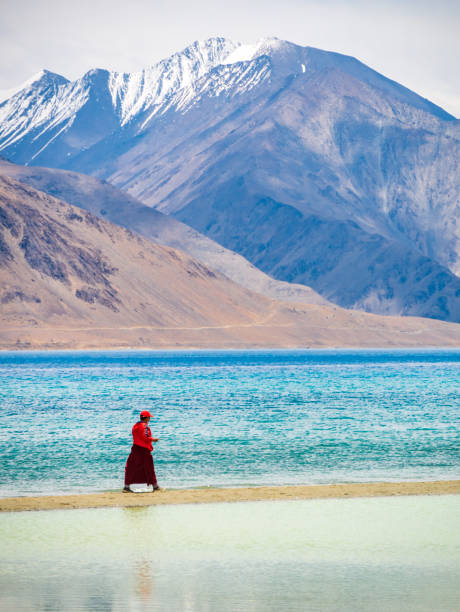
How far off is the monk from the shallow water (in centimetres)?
153

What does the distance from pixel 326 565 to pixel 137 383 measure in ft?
231

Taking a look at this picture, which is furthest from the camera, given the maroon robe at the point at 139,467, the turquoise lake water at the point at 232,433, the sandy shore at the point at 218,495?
the turquoise lake water at the point at 232,433

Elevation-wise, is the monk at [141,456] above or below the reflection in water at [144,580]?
above

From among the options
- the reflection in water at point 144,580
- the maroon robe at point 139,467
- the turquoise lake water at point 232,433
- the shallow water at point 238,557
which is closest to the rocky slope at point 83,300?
the turquoise lake water at point 232,433

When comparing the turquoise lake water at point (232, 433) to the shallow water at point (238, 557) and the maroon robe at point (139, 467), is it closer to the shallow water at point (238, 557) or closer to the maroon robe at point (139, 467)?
the maroon robe at point (139, 467)

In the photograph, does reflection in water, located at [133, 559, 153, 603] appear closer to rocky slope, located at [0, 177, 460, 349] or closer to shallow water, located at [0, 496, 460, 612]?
shallow water, located at [0, 496, 460, 612]

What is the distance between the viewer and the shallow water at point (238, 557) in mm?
12992

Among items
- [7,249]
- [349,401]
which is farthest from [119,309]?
[349,401]

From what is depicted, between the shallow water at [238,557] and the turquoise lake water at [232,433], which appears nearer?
the shallow water at [238,557]

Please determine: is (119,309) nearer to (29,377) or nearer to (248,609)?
(29,377)

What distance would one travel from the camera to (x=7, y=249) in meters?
177

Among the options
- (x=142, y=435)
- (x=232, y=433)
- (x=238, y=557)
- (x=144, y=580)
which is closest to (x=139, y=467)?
(x=142, y=435)

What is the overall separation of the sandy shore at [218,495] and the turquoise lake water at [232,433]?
2.44 m

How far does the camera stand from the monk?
2111cm
